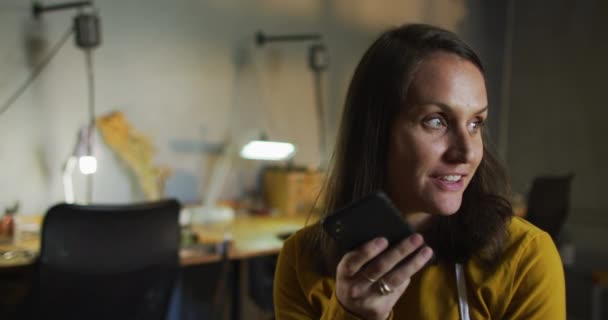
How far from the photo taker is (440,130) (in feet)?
2.74

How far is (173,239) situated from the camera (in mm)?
1797

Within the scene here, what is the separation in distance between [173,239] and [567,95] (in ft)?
9.43

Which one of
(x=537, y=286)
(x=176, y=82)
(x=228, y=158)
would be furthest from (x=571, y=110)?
(x=537, y=286)

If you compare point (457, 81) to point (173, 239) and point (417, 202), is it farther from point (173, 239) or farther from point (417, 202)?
point (173, 239)

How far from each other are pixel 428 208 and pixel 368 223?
12 cm

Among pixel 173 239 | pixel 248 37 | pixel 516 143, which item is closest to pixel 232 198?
pixel 248 37

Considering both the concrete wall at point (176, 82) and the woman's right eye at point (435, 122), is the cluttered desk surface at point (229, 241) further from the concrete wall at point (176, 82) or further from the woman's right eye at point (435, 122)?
the woman's right eye at point (435, 122)

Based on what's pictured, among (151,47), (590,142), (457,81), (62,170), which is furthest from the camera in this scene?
(590,142)

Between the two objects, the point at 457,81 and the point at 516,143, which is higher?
the point at 457,81

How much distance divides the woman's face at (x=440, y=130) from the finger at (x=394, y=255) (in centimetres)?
10

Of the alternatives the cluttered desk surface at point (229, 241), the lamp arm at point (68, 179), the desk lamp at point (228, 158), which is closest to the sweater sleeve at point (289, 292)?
the cluttered desk surface at point (229, 241)

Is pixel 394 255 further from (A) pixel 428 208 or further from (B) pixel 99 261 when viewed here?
(B) pixel 99 261

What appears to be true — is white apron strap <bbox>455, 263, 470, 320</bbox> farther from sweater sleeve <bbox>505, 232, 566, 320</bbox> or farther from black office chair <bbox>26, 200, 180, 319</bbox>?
black office chair <bbox>26, 200, 180, 319</bbox>

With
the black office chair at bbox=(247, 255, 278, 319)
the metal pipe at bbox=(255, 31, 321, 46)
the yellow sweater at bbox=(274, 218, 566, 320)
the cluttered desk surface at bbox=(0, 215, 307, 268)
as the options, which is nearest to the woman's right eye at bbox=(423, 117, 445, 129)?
the yellow sweater at bbox=(274, 218, 566, 320)
